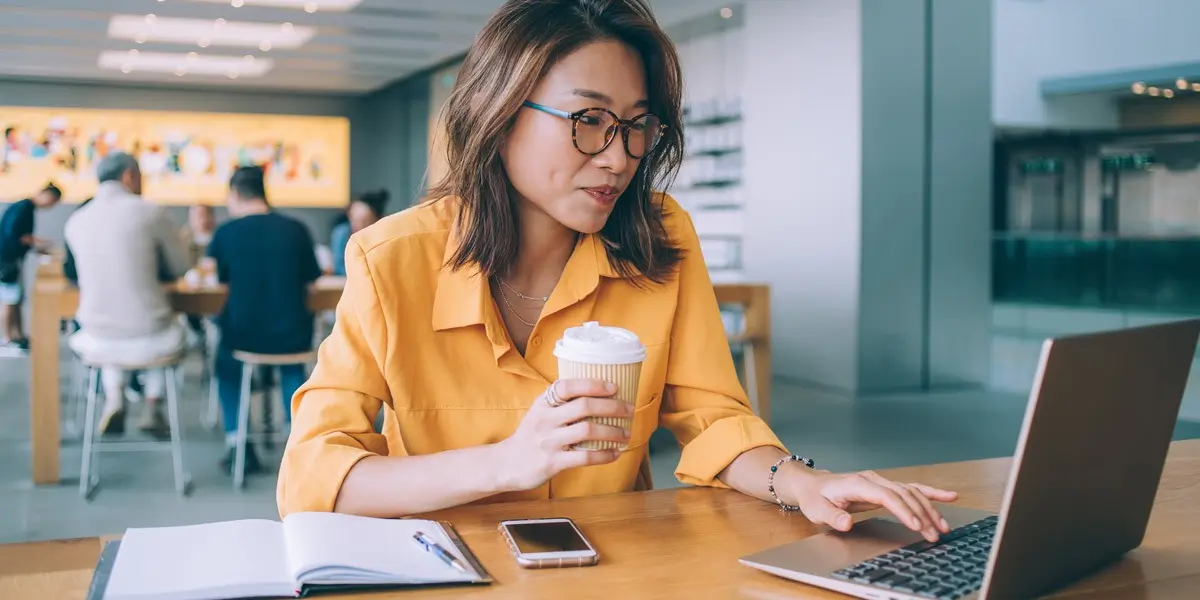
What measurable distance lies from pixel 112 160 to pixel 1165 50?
4.24 meters

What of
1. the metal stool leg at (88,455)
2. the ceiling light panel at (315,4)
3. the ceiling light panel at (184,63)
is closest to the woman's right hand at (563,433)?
the metal stool leg at (88,455)

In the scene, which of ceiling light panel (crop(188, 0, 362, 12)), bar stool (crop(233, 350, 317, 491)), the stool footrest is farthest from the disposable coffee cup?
ceiling light panel (crop(188, 0, 362, 12))

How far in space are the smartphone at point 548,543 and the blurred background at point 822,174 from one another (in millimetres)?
2713

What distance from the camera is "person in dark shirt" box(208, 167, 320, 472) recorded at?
4199 millimetres

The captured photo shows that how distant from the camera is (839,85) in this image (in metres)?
6.25

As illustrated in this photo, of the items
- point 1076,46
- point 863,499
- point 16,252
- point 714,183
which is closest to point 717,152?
point 714,183

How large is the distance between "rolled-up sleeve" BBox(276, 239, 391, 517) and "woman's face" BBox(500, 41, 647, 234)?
0.79ft

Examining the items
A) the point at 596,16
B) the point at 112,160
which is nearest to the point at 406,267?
the point at 596,16

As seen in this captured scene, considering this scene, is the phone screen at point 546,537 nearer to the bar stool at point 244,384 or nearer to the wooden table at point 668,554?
the wooden table at point 668,554

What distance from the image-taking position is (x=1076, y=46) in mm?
4754

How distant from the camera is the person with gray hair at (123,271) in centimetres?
408

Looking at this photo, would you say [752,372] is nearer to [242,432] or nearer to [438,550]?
[242,432]

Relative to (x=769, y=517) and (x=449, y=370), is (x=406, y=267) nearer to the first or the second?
(x=449, y=370)

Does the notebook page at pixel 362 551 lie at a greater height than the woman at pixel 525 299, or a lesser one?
lesser
